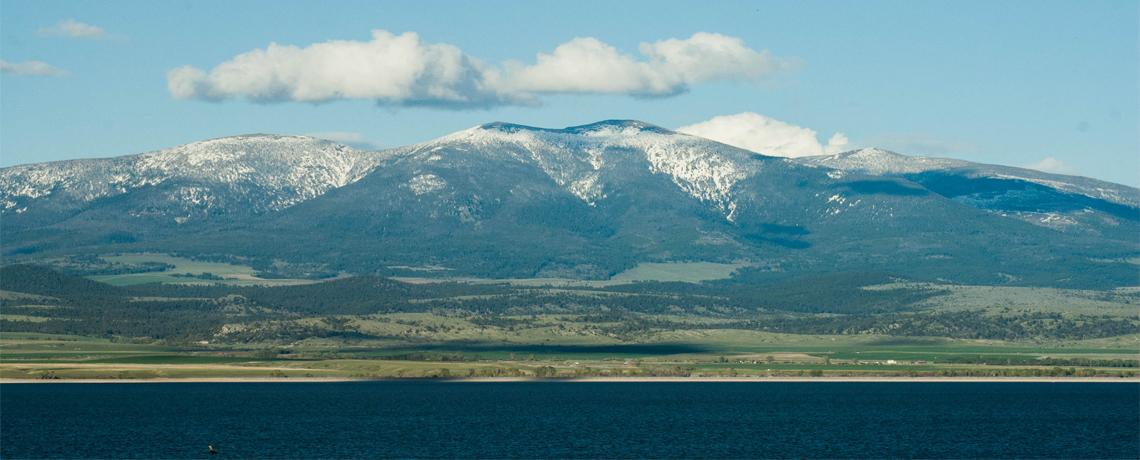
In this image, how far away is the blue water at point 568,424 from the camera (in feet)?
391

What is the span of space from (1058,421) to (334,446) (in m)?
79.2

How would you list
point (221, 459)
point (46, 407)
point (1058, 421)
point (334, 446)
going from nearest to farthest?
point (221, 459)
point (334, 446)
point (1058, 421)
point (46, 407)

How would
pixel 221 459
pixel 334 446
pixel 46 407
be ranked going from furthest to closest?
pixel 46 407 → pixel 334 446 → pixel 221 459

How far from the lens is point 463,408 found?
6663 inches

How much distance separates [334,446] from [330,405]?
164ft

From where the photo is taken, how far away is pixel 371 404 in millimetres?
174250

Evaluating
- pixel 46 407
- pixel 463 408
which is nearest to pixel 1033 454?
pixel 463 408

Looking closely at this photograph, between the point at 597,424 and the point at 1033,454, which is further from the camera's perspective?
the point at 597,424

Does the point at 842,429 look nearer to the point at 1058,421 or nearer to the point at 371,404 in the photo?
the point at 1058,421

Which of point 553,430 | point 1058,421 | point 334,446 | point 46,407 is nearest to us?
point 334,446

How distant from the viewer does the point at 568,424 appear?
477 ft

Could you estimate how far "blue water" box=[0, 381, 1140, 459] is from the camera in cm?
11919

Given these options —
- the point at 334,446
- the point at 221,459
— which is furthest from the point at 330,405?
the point at 221,459

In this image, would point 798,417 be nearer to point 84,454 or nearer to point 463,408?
point 463,408
